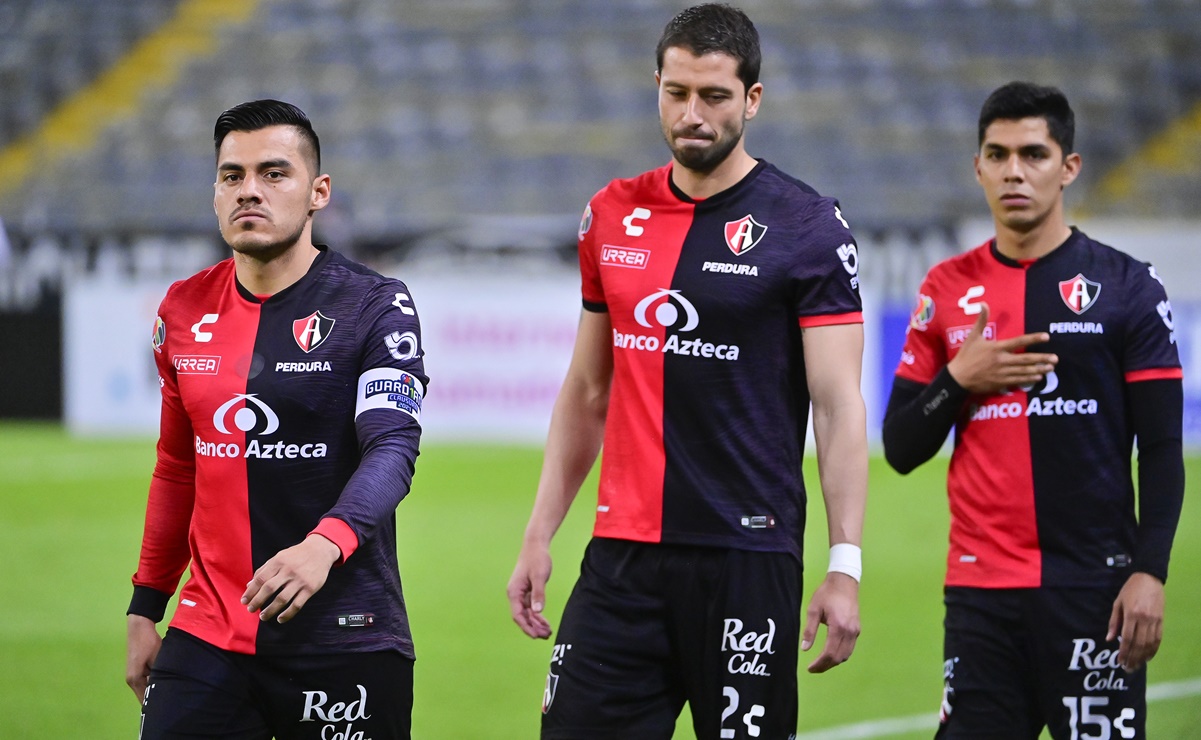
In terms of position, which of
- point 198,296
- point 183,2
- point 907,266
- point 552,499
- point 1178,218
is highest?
point 183,2

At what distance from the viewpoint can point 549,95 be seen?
63.7 ft

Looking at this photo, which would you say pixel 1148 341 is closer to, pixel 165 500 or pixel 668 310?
pixel 668 310

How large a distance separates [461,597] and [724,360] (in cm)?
546

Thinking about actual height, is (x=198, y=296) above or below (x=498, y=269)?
below

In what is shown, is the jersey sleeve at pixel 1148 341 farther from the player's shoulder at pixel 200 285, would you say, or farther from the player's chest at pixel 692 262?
the player's shoulder at pixel 200 285

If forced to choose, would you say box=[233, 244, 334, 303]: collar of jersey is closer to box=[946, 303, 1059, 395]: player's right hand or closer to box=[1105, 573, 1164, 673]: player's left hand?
box=[946, 303, 1059, 395]: player's right hand

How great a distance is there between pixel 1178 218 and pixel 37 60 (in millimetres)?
13903

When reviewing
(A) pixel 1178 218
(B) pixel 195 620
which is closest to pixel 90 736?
(B) pixel 195 620

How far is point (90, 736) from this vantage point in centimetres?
597

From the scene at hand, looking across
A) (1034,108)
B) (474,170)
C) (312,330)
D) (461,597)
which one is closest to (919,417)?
(1034,108)

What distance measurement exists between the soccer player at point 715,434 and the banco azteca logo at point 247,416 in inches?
30.2

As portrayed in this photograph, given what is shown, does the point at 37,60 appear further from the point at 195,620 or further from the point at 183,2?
the point at 195,620

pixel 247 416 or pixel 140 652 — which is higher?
pixel 247 416

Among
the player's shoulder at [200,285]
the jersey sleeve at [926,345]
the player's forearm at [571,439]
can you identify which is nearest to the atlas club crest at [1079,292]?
the jersey sleeve at [926,345]
